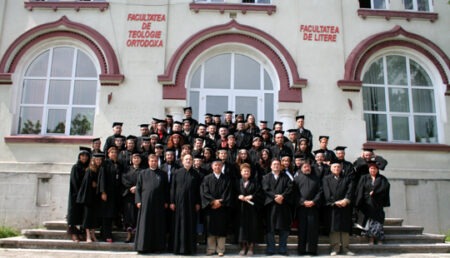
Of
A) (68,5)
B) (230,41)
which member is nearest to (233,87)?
(230,41)

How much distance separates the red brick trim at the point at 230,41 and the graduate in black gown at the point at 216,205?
4.44m

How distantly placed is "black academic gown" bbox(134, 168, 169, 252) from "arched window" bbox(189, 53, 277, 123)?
4.53 metres

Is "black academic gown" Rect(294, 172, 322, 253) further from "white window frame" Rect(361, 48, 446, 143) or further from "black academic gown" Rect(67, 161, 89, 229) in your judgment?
"white window frame" Rect(361, 48, 446, 143)

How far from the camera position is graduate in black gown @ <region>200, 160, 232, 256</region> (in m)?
7.55

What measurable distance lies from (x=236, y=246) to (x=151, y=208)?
1808 mm

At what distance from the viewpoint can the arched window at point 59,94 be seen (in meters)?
12.0

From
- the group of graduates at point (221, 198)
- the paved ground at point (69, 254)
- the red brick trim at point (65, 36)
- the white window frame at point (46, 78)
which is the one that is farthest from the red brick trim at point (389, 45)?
the white window frame at point (46, 78)

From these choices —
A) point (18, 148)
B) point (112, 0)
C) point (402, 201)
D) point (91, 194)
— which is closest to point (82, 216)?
point (91, 194)

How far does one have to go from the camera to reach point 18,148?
1152 centimetres

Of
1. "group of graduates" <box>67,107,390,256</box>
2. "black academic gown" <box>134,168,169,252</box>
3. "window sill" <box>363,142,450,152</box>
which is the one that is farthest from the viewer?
"window sill" <box>363,142,450,152</box>

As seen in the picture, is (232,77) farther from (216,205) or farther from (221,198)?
(216,205)

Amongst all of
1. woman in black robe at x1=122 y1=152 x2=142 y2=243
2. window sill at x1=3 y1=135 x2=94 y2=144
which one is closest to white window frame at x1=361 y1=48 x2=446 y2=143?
woman in black robe at x1=122 y1=152 x2=142 y2=243

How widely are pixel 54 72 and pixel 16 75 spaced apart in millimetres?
1060

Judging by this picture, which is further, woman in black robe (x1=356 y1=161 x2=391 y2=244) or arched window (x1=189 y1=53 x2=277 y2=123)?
arched window (x1=189 y1=53 x2=277 y2=123)
